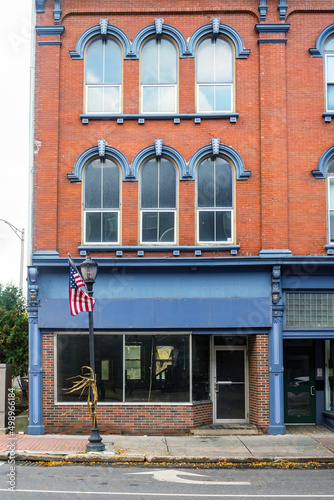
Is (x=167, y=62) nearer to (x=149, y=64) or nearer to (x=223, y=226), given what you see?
(x=149, y=64)

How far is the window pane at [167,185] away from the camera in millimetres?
15922

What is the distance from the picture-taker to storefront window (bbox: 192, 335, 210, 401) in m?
15.6

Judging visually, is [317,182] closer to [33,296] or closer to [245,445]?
[245,445]

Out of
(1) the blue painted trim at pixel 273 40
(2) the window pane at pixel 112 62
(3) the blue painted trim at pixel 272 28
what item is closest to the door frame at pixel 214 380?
(2) the window pane at pixel 112 62

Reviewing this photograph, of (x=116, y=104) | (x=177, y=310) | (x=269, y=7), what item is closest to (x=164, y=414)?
(x=177, y=310)

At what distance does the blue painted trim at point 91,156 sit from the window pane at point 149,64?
2185mm

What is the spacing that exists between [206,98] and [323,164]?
3562 mm

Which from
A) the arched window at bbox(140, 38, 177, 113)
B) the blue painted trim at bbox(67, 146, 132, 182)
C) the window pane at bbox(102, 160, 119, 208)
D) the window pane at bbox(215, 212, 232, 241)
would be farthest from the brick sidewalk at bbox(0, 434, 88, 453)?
the arched window at bbox(140, 38, 177, 113)

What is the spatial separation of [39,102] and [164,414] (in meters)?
8.77

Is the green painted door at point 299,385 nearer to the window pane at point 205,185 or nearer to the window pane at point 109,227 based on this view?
the window pane at point 205,185

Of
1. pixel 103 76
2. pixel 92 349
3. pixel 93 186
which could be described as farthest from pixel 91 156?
pixel 92 349

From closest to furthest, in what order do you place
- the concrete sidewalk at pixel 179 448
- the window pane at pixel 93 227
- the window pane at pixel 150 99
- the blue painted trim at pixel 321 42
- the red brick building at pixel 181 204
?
the concrete sidewalk at pixel 179 448 < the red brick building at pixel 181 204 < the window pane at pixel 93 227 < the blue painted trim at pixel 321 42 < the window pane at pixel 150 99

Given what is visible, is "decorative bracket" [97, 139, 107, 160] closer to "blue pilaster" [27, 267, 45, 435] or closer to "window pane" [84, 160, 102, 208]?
"window pane" [84, 160, 102, 208]

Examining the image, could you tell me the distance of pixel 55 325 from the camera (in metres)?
15.3
